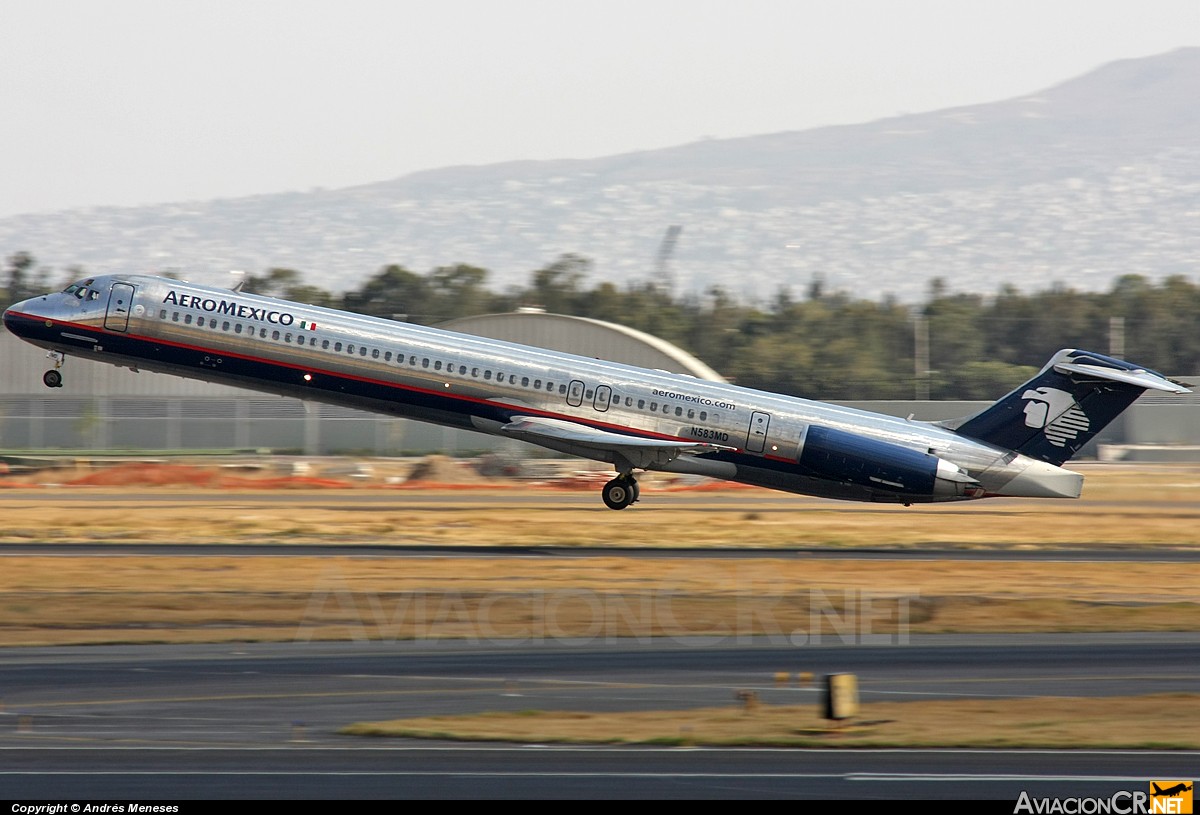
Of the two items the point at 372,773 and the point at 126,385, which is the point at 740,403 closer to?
the point at 372,773

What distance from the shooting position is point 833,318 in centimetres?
11769

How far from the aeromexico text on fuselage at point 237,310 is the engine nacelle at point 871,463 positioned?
13.0 metres

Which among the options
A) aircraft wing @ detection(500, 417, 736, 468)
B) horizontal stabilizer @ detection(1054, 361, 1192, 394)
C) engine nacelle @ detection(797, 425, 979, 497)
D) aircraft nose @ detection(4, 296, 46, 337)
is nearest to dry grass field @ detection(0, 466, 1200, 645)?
engine nacelle @ detection(797, 425, 979, 497)

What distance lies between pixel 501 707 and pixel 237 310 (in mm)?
20863

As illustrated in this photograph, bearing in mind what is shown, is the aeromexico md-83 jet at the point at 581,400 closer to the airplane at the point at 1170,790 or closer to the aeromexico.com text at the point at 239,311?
the aeromexico.com text at the point at 239,311

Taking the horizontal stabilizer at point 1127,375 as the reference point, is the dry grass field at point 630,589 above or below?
below

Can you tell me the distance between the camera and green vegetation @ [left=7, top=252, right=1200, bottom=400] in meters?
102

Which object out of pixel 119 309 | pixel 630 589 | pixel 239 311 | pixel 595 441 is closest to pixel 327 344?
pixel 239 311

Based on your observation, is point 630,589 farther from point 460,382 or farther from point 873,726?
point 460,382

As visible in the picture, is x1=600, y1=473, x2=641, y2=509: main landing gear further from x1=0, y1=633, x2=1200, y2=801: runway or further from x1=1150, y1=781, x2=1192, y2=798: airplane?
x1=1150, y1=781, x2=1192, y2=798: airplane

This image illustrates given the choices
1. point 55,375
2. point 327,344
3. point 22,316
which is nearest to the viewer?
point 327,344

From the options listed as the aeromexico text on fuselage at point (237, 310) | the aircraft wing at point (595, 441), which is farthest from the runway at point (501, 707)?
the aeromexico text on fuselage at point (237, 310)

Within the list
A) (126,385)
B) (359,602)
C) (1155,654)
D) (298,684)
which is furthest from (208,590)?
(126,385)

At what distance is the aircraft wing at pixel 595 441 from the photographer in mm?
33781
